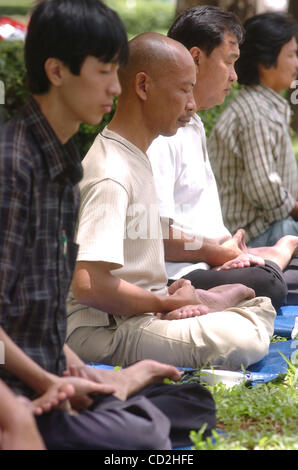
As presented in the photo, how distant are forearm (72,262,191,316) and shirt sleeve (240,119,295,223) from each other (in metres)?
2.22

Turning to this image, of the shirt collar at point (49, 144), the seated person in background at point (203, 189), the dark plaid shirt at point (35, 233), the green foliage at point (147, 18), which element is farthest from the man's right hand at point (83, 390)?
the green foliage at point (147, 18)

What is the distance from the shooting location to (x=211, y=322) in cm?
391

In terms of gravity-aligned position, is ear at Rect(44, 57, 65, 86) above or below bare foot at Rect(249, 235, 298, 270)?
above

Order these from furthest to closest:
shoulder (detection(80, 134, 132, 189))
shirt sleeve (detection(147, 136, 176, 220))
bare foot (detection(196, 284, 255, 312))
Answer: shirt sleeve (detection(147, 136, 176, 220)) → bare foot (detection(196, 284, 255, 312)) → shoulder (detection(80, 134, 132, 189))

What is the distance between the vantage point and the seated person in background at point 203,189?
4656 millimetres

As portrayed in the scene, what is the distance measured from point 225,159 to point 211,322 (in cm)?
237

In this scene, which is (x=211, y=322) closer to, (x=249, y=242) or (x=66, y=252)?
(x=66, y=252)

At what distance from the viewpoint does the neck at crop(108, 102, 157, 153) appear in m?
3.94

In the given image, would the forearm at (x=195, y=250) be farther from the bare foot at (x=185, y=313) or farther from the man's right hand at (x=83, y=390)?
the man's right hand at (x=83, y=390)

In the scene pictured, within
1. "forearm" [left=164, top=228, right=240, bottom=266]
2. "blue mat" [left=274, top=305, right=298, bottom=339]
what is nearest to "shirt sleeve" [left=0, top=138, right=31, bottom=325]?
"forearm" [left=164, top=228, right=240, bottom=266]

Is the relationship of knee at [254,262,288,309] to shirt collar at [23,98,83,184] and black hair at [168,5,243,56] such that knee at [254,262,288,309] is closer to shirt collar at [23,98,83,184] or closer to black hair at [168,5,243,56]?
black hair at [168,5,243,56]

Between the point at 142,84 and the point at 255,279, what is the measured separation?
4.50ft

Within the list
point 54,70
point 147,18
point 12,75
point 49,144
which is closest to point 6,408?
point 49,144
